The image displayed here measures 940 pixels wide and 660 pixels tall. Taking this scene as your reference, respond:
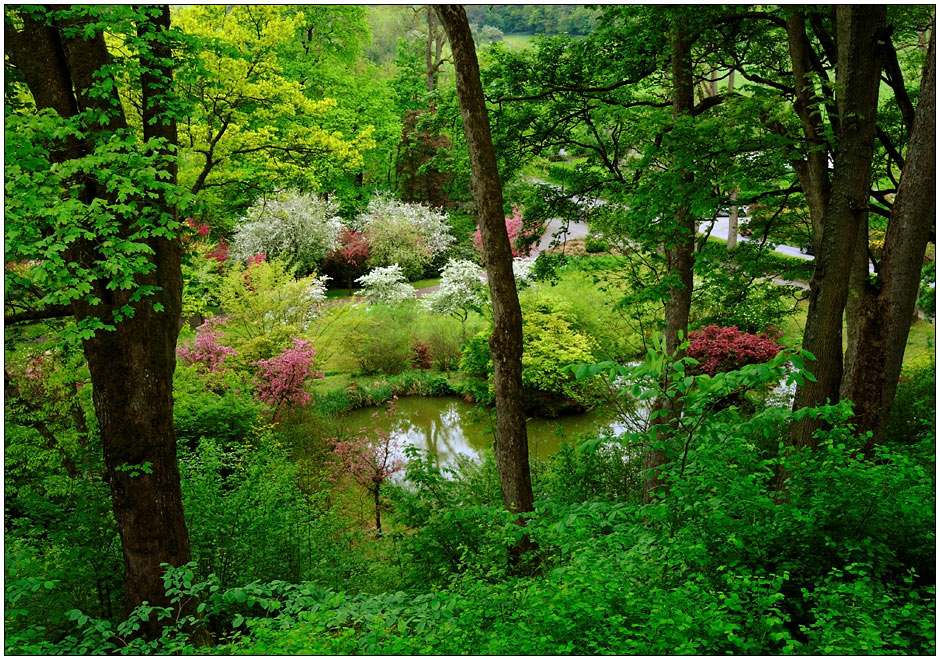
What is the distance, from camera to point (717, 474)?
12.2 feet

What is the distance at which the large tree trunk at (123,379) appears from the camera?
4359 millimetres

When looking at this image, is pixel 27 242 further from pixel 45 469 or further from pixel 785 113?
pixel 785 113

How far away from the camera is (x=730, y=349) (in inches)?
454

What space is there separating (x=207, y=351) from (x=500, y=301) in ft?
26.4

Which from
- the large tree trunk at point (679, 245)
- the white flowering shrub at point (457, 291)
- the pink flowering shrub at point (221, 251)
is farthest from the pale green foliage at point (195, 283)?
the pink flowering shrub at point (221, 251)

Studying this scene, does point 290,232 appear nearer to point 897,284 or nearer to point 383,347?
point 383,347

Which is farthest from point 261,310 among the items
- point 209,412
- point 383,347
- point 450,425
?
point 450,425

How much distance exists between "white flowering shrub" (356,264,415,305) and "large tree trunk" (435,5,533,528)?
11.9 meters

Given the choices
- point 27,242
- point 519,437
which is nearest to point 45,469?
point 27,242

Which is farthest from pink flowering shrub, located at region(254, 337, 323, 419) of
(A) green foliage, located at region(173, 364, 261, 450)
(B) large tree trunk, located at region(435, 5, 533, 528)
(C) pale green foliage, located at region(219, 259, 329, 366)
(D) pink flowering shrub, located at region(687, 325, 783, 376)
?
(D) pink flowering shrub, located at region(687, 325, 783, 376)

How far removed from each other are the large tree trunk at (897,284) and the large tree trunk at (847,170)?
236mm

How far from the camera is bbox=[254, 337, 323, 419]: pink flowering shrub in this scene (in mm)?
11047

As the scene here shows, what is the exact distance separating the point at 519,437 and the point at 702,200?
2.84 m

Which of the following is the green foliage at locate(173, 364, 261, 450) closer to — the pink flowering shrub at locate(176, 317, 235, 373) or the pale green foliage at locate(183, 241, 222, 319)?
the pale green foliage at locate(183, 241, 222, 319)
